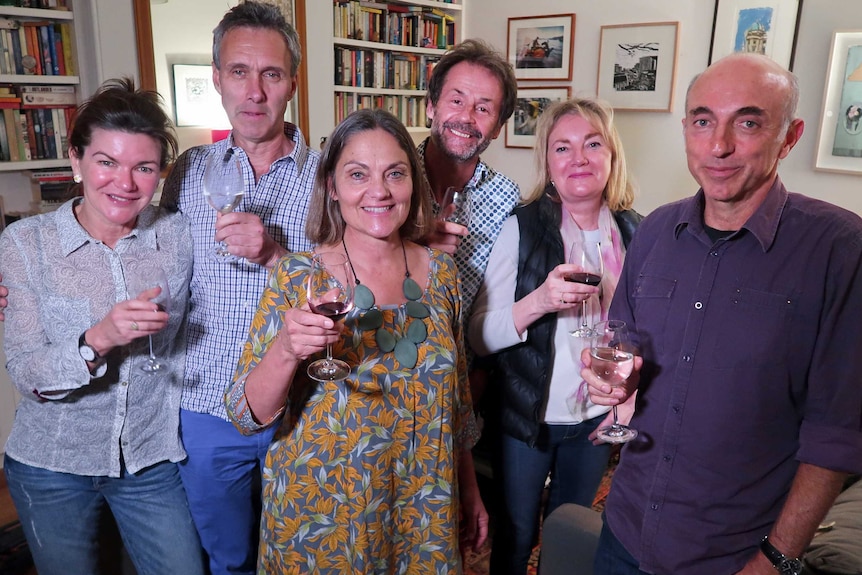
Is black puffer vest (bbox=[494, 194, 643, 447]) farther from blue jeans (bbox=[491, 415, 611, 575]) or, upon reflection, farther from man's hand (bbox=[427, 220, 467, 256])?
man's hand (bbox=[427, 220, 467, 256])

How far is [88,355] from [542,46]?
446cm

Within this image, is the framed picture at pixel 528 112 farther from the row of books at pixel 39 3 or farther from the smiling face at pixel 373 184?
the smiling face at pixel 373 184

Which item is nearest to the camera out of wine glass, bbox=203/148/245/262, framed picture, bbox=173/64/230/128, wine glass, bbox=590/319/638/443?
wine glass, bbox=590/319/638/443

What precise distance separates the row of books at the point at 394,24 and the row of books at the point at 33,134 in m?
2.10

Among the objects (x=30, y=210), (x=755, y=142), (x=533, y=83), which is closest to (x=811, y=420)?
(x=755, y=142)

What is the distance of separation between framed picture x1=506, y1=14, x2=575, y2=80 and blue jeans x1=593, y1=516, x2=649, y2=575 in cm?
415

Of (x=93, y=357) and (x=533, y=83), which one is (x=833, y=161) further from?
(x=93, y=357)

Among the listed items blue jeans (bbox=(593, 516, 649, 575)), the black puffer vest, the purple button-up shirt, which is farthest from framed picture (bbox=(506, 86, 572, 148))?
blue jeans (bbox=(593, 516, 649, 575))

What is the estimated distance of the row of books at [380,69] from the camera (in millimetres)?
5020

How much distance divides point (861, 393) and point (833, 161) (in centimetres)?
316

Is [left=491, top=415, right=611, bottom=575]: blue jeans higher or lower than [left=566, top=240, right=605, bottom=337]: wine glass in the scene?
lower

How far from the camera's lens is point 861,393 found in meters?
1.28

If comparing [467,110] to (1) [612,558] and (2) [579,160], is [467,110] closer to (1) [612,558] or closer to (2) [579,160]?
(2) [579,160]

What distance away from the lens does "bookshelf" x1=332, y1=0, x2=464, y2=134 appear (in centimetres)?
500
